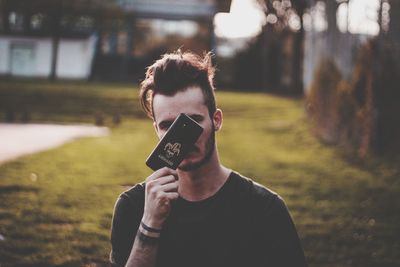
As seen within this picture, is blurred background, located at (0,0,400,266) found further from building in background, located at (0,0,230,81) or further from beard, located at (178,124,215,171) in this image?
building in background, located at (0,0,230,81)

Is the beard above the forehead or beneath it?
beneath

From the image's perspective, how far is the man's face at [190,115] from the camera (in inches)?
86.1

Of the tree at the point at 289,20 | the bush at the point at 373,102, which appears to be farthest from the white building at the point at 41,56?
the bush at the point at 373,102

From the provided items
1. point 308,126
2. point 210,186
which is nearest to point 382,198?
point 210,186

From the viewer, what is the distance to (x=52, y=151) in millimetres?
10180

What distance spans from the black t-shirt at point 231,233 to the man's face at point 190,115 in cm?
16

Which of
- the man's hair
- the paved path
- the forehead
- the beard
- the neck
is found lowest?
the paved path

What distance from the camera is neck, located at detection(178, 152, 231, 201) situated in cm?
223

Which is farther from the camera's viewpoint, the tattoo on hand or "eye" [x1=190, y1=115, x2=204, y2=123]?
"eye" [x1=190, y1=115, x2=204, y2=123]

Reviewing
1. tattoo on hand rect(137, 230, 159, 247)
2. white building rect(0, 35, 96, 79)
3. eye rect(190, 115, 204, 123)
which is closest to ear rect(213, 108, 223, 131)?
eye rect(190, 115, 204, 123)

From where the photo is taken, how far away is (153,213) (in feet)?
6.39

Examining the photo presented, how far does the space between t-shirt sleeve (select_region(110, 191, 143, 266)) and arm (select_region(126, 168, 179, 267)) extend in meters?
0.21

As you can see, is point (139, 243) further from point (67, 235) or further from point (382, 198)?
point (382, 198)

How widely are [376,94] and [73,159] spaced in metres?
5.99
